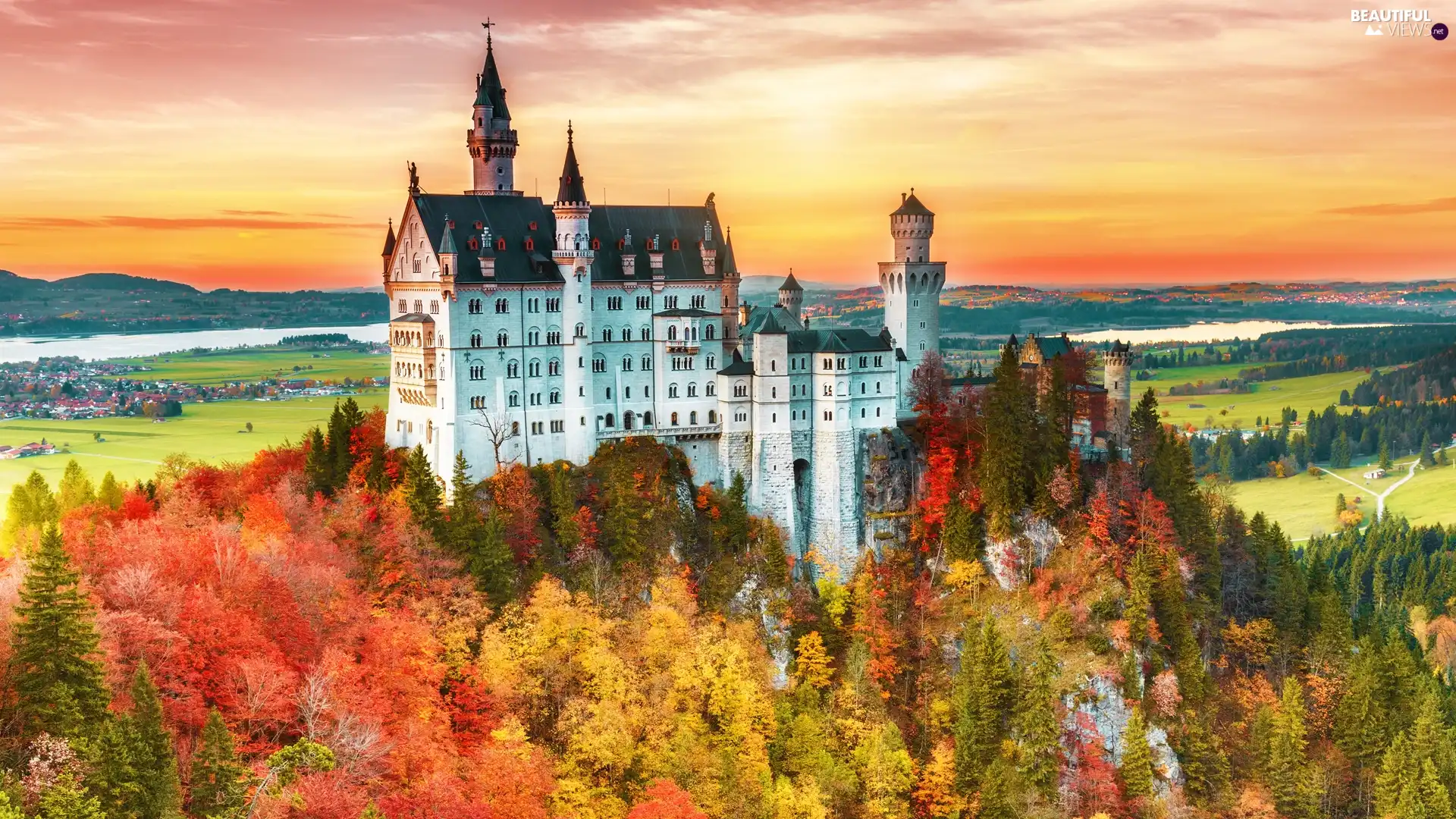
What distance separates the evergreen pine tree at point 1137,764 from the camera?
80625mm

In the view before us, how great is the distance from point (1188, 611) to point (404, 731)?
5213cm

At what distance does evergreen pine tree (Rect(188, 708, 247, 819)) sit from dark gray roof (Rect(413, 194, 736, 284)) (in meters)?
37.0

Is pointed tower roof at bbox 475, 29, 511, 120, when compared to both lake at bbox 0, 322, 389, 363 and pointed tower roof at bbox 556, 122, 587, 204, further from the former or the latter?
lake at bbox 0, 322, 389, 363

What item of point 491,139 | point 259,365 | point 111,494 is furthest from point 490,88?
Answer: point 259,365

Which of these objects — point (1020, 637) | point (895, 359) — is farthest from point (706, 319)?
point (1020, 637)

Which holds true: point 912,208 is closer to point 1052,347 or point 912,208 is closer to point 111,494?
point 1052,347

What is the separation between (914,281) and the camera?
10125 centimetres

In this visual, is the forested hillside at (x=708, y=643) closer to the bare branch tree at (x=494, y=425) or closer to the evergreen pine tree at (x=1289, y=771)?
the evergreen pine tree at (x=1289, y=771)

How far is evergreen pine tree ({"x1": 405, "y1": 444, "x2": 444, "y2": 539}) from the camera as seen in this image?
254 ft

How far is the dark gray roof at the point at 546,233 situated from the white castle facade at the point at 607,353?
11cm

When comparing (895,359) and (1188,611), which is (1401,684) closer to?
(1188,611)

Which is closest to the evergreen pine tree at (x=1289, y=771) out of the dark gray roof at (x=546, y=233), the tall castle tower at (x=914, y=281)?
the tall castle tower at (x=914, y=281)

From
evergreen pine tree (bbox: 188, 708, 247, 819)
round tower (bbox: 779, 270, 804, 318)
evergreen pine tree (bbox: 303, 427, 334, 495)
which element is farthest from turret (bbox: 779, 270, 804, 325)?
evergreen pine tree (bbox: 188, 708, 247, 819)

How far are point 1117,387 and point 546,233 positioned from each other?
41394 mm
